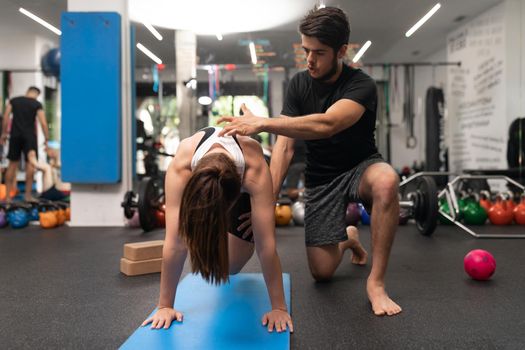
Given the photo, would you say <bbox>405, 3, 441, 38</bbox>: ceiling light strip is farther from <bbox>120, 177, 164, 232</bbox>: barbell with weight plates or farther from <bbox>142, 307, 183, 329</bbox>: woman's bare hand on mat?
<bbox>142, 307, 183, 329</bbox>: woman's bare hand on mat

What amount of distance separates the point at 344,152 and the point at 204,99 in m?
2.67

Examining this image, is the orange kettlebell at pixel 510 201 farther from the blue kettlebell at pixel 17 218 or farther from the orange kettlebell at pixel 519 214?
the blue kettlebell at pixel 17 218

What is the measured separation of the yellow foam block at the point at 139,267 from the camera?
2080 millimetres

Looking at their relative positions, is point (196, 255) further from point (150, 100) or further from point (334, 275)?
point (150, 100)

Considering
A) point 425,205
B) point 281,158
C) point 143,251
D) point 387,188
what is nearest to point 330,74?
point 281,158

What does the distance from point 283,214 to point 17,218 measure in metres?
2.35

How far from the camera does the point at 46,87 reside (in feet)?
15.4

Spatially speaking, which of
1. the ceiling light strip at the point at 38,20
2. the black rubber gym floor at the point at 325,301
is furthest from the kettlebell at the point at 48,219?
the ceiling light strip at the point at 38,20

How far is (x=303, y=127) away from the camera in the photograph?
141 cm

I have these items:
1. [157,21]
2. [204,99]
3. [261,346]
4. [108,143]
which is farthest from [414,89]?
[261,346]

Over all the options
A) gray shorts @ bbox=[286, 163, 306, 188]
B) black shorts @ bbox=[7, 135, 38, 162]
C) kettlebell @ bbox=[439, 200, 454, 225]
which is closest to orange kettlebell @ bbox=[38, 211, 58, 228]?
black shorts @ bbox=[7, 135, 38, 162]

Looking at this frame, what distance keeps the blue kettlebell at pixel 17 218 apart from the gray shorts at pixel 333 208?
3096mm

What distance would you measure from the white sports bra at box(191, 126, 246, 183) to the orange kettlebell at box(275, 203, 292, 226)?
2494 millimetres

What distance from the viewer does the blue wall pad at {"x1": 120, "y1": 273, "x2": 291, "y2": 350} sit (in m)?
1.16
